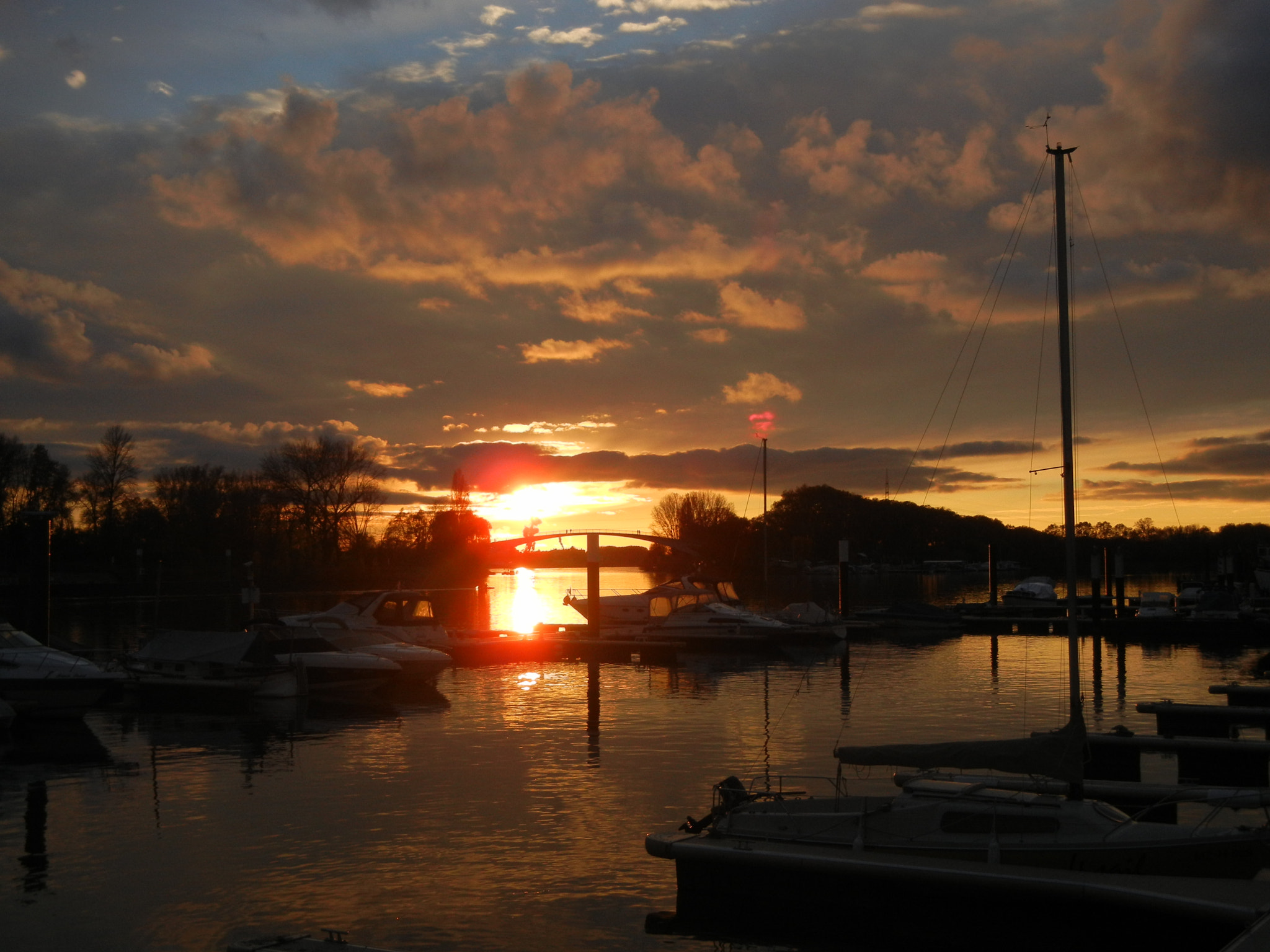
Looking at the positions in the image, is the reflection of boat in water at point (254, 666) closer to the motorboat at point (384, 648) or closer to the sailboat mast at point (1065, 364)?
the motorboat at point (384, 648)

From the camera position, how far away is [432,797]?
18766mm

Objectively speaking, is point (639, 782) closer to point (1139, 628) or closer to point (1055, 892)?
point (1055, 892)

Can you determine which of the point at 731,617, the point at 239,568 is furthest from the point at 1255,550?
the point at 239,568

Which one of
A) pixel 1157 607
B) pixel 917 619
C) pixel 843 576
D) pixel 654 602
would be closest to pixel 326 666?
pixel 654 602

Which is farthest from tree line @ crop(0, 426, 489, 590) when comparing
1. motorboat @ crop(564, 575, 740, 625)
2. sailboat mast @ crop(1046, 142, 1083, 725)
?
sailboat mast @ crop(1046, 142, 1083, 725)

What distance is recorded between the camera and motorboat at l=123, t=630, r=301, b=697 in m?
30.2

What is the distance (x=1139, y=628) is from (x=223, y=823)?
160 feet

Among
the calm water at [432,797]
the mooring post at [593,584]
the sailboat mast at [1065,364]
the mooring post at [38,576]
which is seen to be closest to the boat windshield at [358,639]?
the calm water at [432,797]

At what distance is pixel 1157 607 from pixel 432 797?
51118 millimetres

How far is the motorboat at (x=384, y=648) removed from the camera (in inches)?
1312

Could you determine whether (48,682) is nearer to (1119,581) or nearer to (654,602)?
(654,602)

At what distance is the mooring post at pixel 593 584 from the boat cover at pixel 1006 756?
34541 mm

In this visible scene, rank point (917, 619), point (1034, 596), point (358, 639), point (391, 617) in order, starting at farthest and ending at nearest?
point (1034, 596) < point (917, 619) < point (391, 617) < point (358, 639)

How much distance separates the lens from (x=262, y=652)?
3086 centimetres
